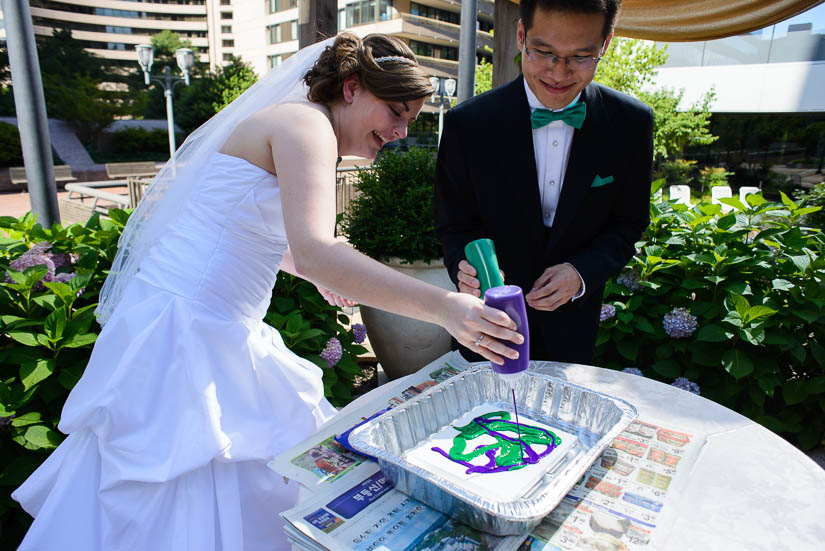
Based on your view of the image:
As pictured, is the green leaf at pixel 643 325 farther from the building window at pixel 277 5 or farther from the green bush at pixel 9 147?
the building window at pixel 277 5

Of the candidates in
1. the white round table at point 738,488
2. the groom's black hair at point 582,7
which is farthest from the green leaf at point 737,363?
the groom's black hair at point 582,7

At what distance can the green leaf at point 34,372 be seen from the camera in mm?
1856

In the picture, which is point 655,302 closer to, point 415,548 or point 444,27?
point 415,548

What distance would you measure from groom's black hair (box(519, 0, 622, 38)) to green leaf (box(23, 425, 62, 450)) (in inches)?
81.9

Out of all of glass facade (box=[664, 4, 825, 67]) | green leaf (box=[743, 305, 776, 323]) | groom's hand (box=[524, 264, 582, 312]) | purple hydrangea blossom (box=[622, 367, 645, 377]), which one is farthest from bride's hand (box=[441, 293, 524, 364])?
glass facade (box=[664, 4, 825, 67])

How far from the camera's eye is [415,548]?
37.2 inches

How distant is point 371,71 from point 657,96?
61.9 ft

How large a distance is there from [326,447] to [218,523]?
40 centimetres

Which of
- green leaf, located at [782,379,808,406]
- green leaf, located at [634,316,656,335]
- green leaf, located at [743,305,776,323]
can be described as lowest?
green leaf, located at [782,379,808,406]

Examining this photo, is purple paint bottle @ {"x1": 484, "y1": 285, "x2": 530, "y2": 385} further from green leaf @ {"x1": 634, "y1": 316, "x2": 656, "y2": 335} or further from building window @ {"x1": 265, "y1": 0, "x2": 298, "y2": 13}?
building window @ {"x1": 265, "y1": 0, "x2": 298, "y2": 13}

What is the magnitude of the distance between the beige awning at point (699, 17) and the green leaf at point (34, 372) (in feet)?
12.0

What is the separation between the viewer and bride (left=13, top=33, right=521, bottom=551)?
1285mm

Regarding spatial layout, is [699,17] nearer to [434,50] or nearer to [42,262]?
[42,262]

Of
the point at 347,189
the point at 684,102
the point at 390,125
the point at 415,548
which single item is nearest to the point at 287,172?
the point at 390,125
